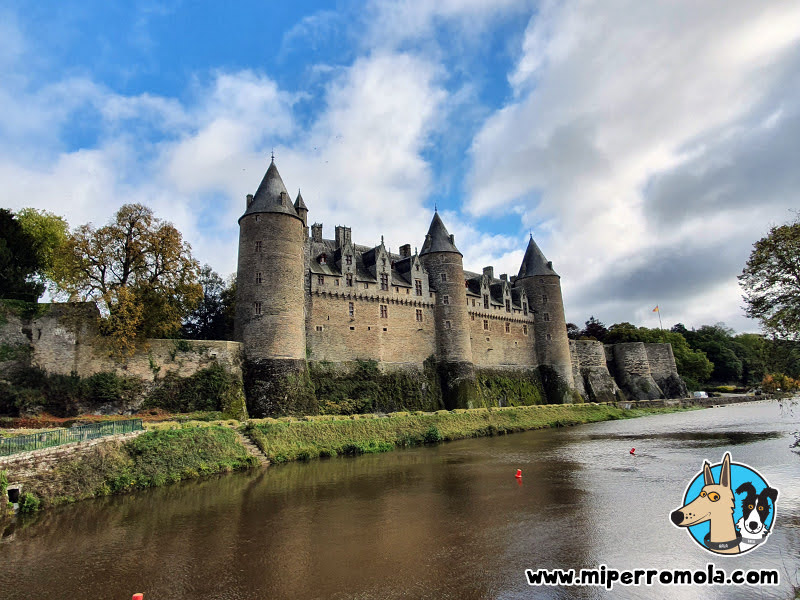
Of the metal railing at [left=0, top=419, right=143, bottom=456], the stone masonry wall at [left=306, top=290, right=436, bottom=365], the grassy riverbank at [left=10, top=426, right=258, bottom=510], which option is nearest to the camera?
the metal railing at [left=0, top=419, right=143, bottom=456]

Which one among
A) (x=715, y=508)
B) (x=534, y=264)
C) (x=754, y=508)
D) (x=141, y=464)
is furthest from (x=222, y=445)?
(x=534, y=264)

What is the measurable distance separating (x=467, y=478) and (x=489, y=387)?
25.7 m

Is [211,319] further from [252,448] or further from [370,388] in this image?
[252,448]

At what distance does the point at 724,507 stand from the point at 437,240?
36.5 meters

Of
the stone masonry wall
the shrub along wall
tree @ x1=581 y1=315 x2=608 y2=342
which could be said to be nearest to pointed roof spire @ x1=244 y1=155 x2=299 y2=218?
the stone masonry wall

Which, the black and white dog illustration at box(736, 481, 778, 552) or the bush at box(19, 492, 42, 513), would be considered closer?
the black and white dog illustration at box(736, 481, 778, 552)

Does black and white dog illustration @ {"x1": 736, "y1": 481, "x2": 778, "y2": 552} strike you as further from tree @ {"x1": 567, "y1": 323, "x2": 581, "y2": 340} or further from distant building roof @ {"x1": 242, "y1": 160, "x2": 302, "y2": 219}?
tree @ {"x1": 567, "y1": 323, "x2": 581, "y2": 340}

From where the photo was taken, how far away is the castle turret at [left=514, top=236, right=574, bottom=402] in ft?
159

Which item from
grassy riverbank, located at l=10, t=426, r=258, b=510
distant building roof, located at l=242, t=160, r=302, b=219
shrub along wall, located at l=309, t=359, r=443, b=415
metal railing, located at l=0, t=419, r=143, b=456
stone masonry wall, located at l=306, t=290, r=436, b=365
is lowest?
grassy riverbank, located at l=10, t=426, r=258, b=510

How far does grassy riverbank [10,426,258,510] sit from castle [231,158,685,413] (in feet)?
23.0

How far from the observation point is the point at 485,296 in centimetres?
4678

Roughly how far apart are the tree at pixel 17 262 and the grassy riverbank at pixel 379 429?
15.9m

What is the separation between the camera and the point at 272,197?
31625mm

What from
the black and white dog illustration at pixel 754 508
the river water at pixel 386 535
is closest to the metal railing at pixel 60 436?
the river water at pixel 386 535
